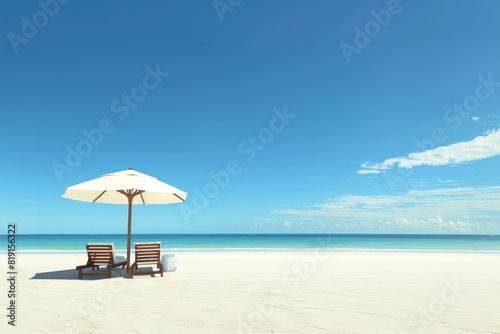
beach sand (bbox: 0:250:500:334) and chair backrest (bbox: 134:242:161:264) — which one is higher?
chair backrest (bbox: 134:242:161:264)

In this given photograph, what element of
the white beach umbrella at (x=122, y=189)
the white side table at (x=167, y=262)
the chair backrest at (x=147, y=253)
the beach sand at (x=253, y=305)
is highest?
the white beach umbrella at (x=122, y=189)

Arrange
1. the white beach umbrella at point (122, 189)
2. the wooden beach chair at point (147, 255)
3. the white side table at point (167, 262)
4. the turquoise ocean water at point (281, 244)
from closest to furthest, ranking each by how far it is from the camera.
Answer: the white beach umbrella at point (122, 189), the wooden beach chair at point (147, 255), the white side table at point (167, 262), the turquoise ocean water at point (281, 244)

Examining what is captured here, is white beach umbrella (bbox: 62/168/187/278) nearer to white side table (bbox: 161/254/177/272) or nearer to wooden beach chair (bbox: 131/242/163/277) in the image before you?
wooden beach chair (bbox: 131/242/163/277)

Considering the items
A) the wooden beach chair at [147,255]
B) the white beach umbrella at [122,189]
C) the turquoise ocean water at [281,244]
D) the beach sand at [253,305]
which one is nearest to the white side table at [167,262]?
the wooden beach chair at [147,255]

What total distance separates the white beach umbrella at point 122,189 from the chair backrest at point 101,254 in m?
0.39

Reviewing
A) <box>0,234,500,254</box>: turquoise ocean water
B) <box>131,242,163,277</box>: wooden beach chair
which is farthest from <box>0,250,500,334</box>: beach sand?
<box>0,234,500,254</box>: turquoise ocean water

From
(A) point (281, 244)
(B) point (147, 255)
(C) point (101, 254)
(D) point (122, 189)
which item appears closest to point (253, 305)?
(B) point (147, 255)

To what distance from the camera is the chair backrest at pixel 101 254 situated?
7.99 metres

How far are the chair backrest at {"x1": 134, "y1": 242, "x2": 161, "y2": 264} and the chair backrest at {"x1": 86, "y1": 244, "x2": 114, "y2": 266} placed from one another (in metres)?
0.58

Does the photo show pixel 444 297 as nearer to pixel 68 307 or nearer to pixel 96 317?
pixel 96 317

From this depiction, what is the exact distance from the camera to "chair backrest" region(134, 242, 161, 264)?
26.1ft

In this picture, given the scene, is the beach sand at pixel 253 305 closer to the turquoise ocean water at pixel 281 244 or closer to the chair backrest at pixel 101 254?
the chair backrest at pixel 101 254

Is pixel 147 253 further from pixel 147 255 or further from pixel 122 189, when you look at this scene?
pixel 122 189

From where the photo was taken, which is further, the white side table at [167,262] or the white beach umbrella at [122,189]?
the white side table at [167,262]
